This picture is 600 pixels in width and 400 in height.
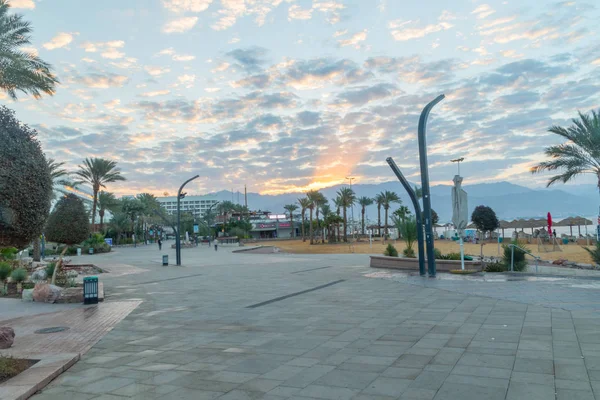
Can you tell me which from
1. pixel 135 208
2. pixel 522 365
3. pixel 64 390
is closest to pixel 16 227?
pixel 64 390

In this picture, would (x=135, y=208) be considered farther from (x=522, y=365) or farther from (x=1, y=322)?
(x=522, y=365)

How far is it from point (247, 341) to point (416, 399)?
3295 mm

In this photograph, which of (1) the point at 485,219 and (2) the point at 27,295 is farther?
(1) the point at 485,219

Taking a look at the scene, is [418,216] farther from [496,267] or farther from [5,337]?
[5,337]

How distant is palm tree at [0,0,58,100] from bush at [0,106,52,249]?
29.4 feet

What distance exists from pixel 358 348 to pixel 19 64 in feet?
45.1

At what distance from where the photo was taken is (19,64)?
14.0m

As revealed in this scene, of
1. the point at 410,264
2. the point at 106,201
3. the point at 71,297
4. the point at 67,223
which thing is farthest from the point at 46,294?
the point at 106,201

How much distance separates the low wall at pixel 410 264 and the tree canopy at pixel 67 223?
1158 cm

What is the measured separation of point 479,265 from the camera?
1580 centimetres

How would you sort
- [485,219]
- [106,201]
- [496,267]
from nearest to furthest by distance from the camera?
[496,267] → [485,219] → [106,201]

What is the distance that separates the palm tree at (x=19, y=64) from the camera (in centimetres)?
1369

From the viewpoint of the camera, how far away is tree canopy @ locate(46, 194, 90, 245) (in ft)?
50.1

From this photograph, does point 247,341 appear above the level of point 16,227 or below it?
below
